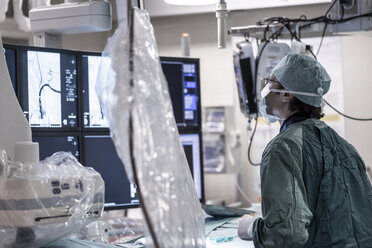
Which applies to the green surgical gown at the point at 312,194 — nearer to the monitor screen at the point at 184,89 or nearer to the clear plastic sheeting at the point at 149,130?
the clear plastic sheeting at the point at 149,130

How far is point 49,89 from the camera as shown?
2449 millimetres

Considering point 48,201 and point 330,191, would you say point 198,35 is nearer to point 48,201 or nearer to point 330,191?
point 330,191

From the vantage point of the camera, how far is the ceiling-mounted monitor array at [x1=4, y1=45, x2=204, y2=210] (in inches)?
93.9

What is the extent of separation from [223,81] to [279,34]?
6.81 ft

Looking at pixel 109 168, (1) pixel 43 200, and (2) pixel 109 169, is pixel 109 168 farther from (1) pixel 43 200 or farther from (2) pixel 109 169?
(1) pixel 43 200

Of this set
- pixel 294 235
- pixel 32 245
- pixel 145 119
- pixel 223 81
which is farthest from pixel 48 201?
pixel 223 81

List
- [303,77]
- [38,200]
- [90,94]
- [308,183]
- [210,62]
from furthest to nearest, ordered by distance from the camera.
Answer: [210,62], [90,94], [303,77], [308,183], [38,200]

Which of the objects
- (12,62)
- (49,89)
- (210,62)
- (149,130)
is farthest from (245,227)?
(210,62)

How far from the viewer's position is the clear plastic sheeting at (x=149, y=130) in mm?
1142

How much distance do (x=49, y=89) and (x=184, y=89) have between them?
0.67 metres

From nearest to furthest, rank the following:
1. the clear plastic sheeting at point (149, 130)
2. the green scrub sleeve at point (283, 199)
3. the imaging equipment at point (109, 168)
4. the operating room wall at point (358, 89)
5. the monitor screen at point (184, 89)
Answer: the clear plastic sheeting at point (149, 130) → the green scrub sleeve at point (283, 199) → the imaging equipment at point (109, 168) → the monitor screen at point (184, 89) → the operating room wall at point (358, 89)

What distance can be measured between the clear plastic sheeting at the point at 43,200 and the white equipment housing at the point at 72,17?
901 millimetres

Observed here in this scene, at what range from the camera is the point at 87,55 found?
2.56 metres

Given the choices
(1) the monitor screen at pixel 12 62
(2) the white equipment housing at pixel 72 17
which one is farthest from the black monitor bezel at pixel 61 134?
(2) the white equipment housing at pixel 72 17
